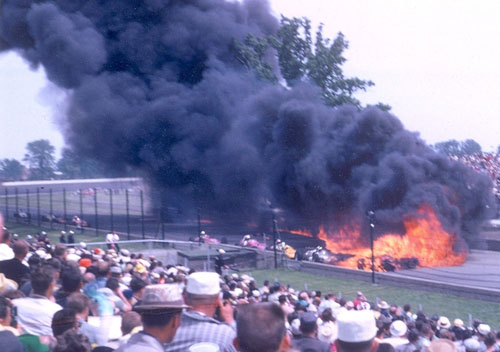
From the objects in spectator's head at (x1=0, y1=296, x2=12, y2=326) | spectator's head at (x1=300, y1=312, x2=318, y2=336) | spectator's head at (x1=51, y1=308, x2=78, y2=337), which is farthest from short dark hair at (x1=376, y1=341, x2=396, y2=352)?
spectator's head at (x1=0, y1=296, x2=12, y2=326)

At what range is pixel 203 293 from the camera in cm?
374

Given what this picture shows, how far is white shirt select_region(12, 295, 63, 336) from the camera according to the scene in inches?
185

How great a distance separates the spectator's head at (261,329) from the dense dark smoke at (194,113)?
2952cm

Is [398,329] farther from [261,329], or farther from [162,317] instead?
[261,329]

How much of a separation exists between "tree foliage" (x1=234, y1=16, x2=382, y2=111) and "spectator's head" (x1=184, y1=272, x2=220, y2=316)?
3968 centimetres

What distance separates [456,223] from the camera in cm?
2723

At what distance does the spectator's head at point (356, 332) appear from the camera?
313 centimetres

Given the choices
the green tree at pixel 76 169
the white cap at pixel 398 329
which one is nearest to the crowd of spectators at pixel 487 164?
the white cap at pixel 398 329

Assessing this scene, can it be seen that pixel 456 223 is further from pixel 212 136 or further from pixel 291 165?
pixel 212 136

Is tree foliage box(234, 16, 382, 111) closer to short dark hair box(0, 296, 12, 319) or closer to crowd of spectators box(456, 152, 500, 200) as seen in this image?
crowd of spectators box(456, 152, 500, 200)

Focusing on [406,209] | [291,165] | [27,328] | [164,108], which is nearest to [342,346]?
[27,328]

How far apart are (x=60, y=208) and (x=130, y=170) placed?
6.47 m

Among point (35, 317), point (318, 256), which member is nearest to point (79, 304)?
point (35, 317)

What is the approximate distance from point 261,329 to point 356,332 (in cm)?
49
